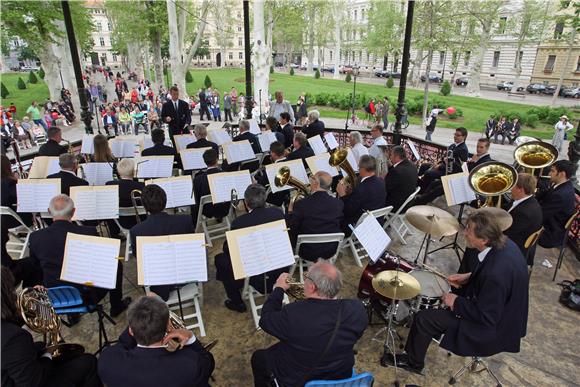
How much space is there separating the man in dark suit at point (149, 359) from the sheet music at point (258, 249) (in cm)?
110

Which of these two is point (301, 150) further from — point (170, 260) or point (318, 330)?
point (318, 330)

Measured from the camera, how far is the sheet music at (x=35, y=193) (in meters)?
5.19

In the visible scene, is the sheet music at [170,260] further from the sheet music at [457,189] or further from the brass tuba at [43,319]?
the sheet music at [457,189]

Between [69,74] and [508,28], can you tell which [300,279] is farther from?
[508,28]

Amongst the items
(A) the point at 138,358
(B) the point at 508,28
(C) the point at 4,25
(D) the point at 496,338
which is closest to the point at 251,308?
(A) the point at 138,358

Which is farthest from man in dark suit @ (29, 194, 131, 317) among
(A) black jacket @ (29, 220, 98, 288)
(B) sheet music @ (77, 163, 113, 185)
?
(B) sheet music @ (77, 163, 113, 185)

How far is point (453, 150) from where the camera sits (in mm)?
7977

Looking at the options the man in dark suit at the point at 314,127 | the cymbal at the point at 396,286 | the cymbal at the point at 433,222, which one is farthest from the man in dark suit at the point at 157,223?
the man in dark suit at the point at 314,127

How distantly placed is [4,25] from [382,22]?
3392 centimetres

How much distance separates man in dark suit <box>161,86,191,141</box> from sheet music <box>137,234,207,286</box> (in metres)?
7.20

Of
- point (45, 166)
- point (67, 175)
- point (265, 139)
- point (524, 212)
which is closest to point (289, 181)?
point (524, 212)

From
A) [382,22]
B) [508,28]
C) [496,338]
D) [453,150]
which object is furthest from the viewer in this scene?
[382,22]

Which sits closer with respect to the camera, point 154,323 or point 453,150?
point 154,323

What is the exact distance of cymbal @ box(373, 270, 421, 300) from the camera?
3619 mm
